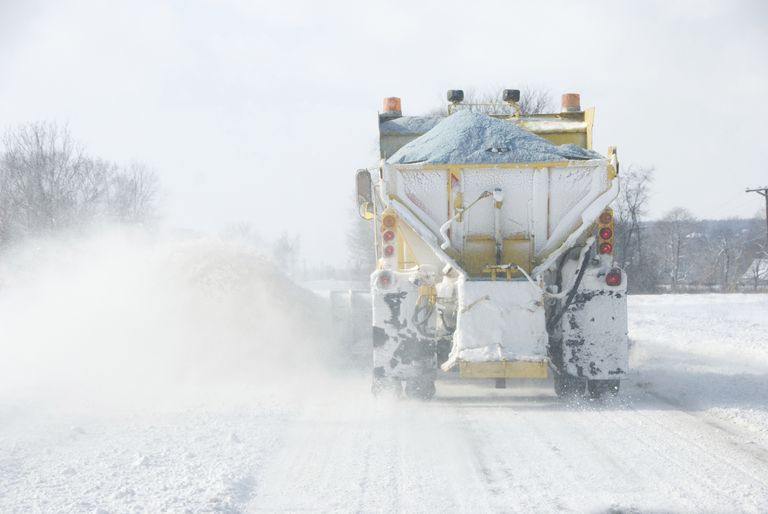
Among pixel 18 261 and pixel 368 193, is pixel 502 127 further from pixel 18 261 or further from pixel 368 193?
pixel 18 261

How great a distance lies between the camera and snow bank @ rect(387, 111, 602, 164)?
8039mm

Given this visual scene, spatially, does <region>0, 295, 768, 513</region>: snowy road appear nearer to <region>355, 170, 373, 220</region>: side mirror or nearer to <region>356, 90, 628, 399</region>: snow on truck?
<region>356, 90, 628, 399</region>: snow on truck

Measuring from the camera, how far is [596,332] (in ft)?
26.3

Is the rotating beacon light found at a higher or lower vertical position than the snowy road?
higher

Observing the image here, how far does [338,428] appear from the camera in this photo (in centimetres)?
692

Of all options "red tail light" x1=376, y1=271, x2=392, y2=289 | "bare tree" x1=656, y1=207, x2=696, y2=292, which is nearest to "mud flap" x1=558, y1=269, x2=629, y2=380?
"red tail light" x1=376, y1=271, x2=392, y2=289

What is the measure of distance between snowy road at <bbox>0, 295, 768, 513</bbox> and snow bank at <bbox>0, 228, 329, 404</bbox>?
5.40 feet

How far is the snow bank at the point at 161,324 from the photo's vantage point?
10.2 m

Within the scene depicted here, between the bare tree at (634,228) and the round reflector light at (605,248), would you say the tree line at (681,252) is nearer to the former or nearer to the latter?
the bare tree at (634,228)

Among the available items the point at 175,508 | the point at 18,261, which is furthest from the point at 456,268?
the point at 18,261

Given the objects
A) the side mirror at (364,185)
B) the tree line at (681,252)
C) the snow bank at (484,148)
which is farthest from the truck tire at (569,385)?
the tree line at (681,252)

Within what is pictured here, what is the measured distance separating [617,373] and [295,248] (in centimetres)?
9235

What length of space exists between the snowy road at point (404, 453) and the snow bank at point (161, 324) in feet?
5.40

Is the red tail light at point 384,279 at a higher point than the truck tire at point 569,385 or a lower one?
higher
